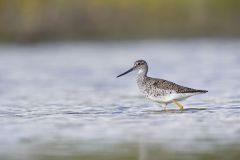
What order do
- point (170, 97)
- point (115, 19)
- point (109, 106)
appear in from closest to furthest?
point (170, 97) < point (109, 106) < point (115, 19)

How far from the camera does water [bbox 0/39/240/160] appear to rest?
30.8 feet

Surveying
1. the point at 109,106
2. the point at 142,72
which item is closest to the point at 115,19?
the point at 142,72

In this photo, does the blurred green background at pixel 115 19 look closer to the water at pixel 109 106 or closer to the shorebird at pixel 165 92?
the water at pixel 109 106

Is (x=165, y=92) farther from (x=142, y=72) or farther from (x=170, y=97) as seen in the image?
(x=142, y=72)

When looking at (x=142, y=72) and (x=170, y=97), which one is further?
(x=142, y=72)

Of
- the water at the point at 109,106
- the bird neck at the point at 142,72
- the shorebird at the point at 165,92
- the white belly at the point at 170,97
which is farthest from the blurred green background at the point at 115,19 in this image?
the white belly at the point at 170,97

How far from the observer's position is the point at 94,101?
46.6 feet

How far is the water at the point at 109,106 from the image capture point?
9.38 metres

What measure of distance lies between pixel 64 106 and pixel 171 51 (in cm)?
1177

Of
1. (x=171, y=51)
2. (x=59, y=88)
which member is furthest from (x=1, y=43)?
(x=59, y=88)

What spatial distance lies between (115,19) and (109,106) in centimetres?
1661

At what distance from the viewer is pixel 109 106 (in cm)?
1329

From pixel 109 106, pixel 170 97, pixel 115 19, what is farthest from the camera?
pixel 115 19

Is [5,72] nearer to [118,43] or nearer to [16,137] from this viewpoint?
[118,43]
